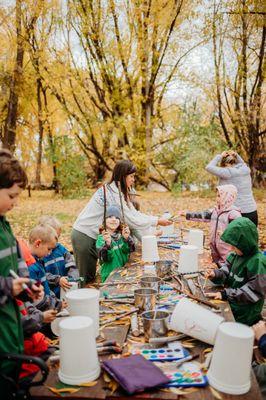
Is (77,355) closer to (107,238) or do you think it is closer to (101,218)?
(107,238)

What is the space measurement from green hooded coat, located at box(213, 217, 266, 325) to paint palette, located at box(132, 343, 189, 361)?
0.96 m

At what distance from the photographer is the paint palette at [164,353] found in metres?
2.09

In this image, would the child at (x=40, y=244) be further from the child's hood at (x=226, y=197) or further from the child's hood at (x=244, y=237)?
the child's hood at (x=226, y=197)

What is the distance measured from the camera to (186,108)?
18.8 meters

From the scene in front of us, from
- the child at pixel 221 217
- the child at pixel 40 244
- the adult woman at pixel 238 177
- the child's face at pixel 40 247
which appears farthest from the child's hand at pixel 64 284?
the adult woman at pixel 238 177

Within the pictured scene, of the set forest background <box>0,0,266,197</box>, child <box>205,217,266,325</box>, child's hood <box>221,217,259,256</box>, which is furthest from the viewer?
forest background <box>0,0,266,197</box>

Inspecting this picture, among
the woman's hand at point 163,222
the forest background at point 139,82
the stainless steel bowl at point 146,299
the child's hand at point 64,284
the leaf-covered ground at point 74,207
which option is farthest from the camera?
the forest background at point 139,82

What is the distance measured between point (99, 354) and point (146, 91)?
18.6m

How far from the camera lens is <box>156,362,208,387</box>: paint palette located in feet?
6.12

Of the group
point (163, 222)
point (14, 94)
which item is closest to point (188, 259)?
point (163, 222)

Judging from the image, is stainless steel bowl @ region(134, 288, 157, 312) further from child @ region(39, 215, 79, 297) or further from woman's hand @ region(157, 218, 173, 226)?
woman's hand @ region(157, 218, 173, 226)

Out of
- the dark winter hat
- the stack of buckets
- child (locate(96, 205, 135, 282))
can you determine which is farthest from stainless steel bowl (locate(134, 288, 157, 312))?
the dark winter hat

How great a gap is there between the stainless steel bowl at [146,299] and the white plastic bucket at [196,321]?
1.21 ft

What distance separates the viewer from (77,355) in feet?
6.18
